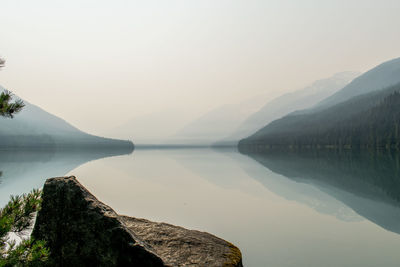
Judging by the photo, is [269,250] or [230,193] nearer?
[269,250]

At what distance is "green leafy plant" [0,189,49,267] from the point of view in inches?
163

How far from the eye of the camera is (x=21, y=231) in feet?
16.1

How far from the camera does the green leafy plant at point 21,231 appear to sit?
4.14 m

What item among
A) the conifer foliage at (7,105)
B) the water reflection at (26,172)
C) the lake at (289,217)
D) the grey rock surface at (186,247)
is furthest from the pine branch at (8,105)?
the lake at (289,217)

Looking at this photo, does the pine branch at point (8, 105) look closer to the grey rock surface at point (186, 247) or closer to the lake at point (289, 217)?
the grey rock surface at point (186, 247)

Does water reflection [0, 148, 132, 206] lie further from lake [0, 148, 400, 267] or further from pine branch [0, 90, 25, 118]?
lake [0, 148, 400, 267]

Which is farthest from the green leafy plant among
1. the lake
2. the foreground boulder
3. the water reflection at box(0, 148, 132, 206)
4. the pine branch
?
the lake

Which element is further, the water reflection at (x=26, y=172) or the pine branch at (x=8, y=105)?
the water reflection at (x=26, y=172)

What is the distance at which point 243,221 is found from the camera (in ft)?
42.5

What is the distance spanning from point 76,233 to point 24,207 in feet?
3.80

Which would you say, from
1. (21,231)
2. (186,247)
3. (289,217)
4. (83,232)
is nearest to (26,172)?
(289,217)

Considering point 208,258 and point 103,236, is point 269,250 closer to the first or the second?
point 208,258

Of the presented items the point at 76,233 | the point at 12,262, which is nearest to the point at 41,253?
the point at 12,262

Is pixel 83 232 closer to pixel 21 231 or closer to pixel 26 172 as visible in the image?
pixel 21 231
